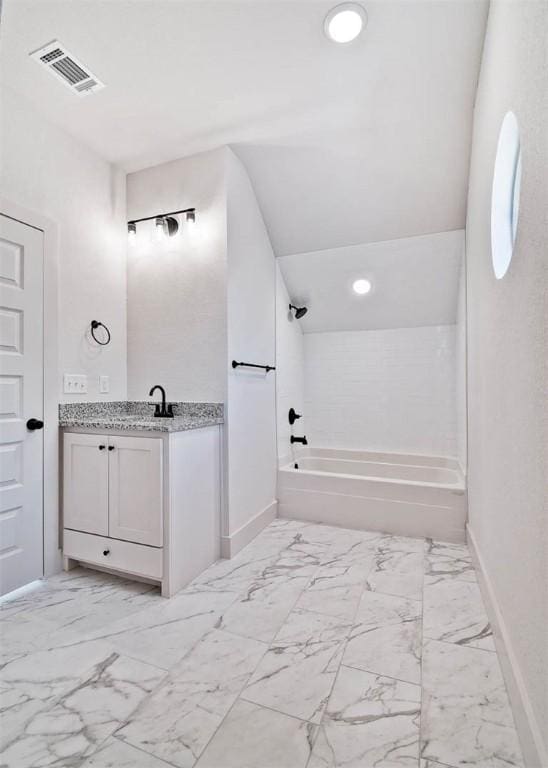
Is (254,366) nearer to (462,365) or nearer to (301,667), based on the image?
(462,365)

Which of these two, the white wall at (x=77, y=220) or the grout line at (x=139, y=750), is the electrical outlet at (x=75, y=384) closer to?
the white wall at (x=77, y=220)

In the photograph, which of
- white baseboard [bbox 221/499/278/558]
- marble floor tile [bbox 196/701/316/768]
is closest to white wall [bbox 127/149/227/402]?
white baseboard [bbox 221/499/278/558]

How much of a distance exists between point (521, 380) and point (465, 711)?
1.09 meters

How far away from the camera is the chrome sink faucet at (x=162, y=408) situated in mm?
2402

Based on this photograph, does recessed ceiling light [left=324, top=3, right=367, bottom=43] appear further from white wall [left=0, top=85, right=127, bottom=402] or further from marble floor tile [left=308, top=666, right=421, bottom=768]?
marble floor tile [left=308, top=666, right=421, bottom=768]

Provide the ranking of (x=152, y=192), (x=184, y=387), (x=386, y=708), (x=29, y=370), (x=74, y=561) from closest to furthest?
(x=386, y=708), (x=29, y=370), (x=74, y=561), (x=184, y=387), (x=152, y=192)

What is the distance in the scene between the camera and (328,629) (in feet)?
5.46

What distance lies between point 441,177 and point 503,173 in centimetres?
96

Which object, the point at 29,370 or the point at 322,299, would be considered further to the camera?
the point at 322,299

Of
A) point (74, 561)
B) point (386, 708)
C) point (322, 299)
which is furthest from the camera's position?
point (322, 299)

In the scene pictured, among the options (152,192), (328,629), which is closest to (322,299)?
(152,192)

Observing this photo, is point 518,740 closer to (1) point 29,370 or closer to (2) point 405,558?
(2) point 405,558

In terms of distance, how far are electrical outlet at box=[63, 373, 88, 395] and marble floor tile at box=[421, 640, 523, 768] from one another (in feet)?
7.45

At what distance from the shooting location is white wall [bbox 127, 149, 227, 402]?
2.43m
